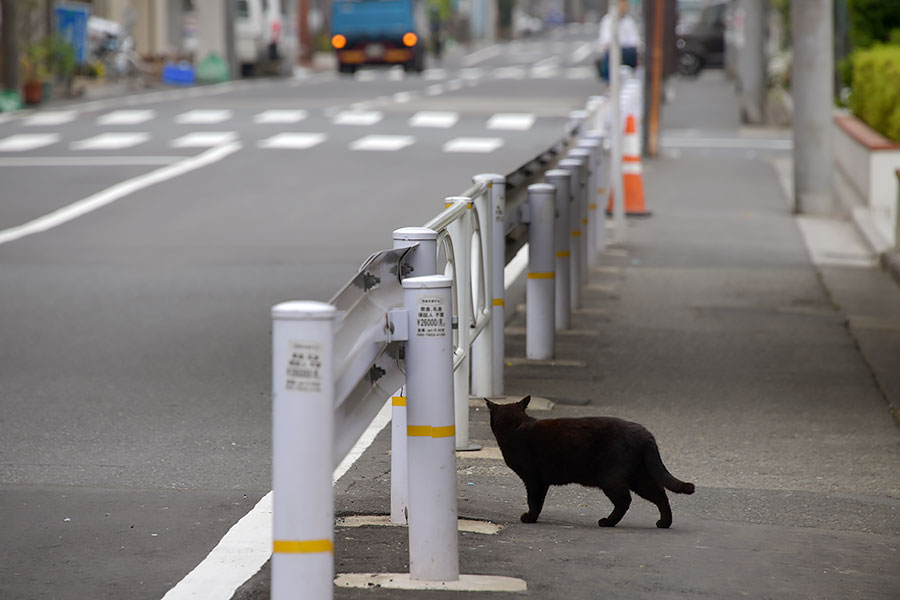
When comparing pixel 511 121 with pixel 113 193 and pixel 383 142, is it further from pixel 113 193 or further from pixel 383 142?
pixel 113 193

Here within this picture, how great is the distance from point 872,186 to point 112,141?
12779 millimetres

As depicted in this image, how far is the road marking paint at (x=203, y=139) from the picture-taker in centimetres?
2512

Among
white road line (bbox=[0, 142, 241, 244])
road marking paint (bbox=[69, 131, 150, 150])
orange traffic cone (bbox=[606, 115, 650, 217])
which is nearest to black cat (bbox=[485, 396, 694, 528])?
white road line (bbox=[0, 142, 241, 244])

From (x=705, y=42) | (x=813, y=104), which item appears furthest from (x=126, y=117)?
(x=705, y=42)

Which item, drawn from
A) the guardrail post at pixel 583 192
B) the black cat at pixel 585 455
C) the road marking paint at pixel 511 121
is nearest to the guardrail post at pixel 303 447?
the black cat at pixel 585 455

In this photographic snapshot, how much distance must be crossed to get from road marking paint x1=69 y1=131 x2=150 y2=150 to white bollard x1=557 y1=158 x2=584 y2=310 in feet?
47.3

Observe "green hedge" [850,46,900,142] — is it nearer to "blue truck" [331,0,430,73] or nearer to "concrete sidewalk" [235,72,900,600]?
"concrete sidewalk" [235,72,900,600]

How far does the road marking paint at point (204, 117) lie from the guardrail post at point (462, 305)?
2279cm

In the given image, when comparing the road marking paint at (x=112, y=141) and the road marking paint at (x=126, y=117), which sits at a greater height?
the road marking paint at (x=126, y=117)

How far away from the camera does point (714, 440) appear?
7.81 metres

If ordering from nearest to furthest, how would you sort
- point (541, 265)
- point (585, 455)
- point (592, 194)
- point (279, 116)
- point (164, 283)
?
point (585, 455)
point (541, 265)
point (164, 283)
point (592, 194)
point (279, 116)

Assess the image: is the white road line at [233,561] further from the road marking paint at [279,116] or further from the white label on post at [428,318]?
the road marking paint at [279,116]

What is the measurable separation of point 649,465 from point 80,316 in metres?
6.35

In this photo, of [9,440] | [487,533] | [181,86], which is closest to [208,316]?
[9,440]
